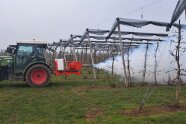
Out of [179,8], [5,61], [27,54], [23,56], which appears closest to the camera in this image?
[179,8]

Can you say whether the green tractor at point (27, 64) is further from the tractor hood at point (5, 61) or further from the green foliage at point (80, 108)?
the green foliage at point (80, 108)

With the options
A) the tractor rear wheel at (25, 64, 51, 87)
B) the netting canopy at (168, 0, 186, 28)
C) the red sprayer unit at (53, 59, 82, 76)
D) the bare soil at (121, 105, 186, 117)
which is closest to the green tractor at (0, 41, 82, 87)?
the tractor rear wheel at (25, 64, 51, 87)

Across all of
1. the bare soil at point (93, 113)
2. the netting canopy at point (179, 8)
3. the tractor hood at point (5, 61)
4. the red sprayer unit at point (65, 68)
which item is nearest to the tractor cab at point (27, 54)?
the tractor hood at point (5, 61)

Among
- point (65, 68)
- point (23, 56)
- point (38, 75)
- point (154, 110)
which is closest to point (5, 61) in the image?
point (23, 56)

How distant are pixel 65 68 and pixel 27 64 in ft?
8.91

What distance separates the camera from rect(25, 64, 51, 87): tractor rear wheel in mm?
19750

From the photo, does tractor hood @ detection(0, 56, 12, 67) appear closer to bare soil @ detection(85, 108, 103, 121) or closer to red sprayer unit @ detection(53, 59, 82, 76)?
red sprayer unit @ detection(53, 59, 82, 76)

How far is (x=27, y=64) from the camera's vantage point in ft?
65.4

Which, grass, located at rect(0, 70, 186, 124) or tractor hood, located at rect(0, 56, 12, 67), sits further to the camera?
tractor hood, located at rect(0, 56, 12, 67)

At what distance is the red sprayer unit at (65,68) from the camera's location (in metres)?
21.4

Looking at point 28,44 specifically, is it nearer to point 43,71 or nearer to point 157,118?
point 43,71

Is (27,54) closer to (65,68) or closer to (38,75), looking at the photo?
(38,75)

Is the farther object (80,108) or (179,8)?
(179,8)

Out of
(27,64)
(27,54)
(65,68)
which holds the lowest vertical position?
(65,68)
